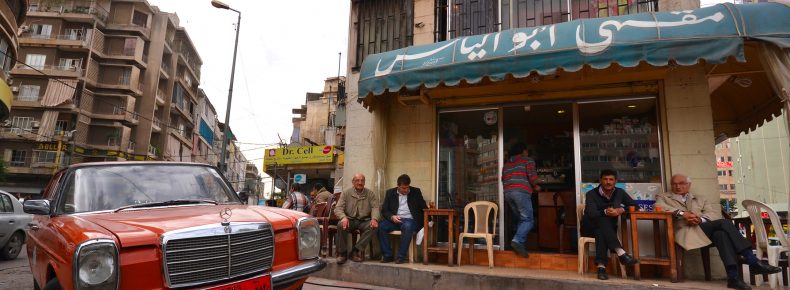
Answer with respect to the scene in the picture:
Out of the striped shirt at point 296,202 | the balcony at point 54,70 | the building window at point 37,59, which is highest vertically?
the building window at point 37,59

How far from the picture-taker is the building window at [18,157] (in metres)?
35.9

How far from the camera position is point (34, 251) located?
405cm

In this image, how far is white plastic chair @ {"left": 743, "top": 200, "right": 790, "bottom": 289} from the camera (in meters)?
4.96

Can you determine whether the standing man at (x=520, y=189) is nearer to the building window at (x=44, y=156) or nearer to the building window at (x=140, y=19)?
the building window at (x=44, y=156)

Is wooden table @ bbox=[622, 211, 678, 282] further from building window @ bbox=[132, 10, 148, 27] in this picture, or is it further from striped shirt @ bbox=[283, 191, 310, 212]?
building window @ bbox=[132, 10, 148, 27]

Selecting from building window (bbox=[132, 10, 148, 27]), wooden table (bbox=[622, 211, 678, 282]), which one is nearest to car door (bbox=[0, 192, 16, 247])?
wooden table (bbox=[622, 211, 678, 282])

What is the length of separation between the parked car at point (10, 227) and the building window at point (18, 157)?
3518cm

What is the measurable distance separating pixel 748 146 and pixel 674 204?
4212 cm

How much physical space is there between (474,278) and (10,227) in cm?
975

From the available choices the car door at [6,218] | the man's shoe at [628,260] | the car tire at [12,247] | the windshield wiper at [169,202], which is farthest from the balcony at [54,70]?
the man's shoe at [628,260]

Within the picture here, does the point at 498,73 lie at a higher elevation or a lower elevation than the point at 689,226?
higher

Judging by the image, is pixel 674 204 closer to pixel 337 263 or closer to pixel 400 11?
pixel 337 263

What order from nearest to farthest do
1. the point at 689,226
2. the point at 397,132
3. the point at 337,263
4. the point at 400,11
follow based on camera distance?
the point at 689,226
the point at 337,263
the point at 397,132
the point at 400,11

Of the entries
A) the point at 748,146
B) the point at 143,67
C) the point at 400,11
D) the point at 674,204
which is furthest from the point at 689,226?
the point at 143,67
